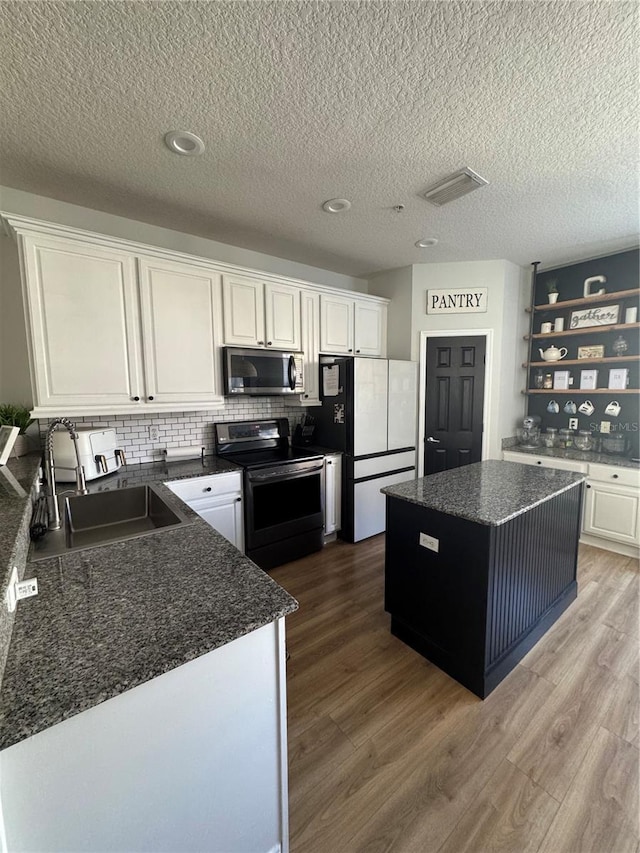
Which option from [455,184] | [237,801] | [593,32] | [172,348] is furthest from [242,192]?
[237,801]

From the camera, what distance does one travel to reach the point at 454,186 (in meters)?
2.18

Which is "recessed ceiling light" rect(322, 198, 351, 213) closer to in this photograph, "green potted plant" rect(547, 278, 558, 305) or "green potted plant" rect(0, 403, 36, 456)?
"green potted plant" rect(0, 403, 36, 456)

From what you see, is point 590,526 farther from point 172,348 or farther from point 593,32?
point 172,348

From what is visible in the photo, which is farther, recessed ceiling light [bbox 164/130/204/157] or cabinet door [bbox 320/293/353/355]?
cabinet door [bbox 320/293/353/355]

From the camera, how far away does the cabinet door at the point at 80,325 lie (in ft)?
6.72

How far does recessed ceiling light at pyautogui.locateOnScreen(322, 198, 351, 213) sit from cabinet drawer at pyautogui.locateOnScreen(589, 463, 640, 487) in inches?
120

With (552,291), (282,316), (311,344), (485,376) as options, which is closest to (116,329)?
(282,316)

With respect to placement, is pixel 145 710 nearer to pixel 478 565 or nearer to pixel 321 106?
pixel 478 565

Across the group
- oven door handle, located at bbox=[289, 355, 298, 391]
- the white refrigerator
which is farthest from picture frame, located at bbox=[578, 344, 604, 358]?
oven door handle, located at bbox=[289, 355, 298, 391]

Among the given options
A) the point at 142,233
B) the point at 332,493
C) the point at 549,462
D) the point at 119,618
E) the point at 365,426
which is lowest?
the point at 332,493

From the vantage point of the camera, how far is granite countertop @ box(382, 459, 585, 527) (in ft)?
5.45

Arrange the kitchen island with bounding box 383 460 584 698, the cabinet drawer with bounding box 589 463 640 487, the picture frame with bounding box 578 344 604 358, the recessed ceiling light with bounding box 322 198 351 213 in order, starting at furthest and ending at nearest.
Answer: the picture frame with bounding box 578 344 604 358, the cabinet drawer with bounding box 589 463 640 487, the recessed ceiling light with bounding box 322 198 351 213, the kitchen island with bounding box 383 460 584 698

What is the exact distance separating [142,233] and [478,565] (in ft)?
10.6

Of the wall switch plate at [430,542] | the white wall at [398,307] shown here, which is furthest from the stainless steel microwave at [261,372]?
the wall switch plate at [430,542]
